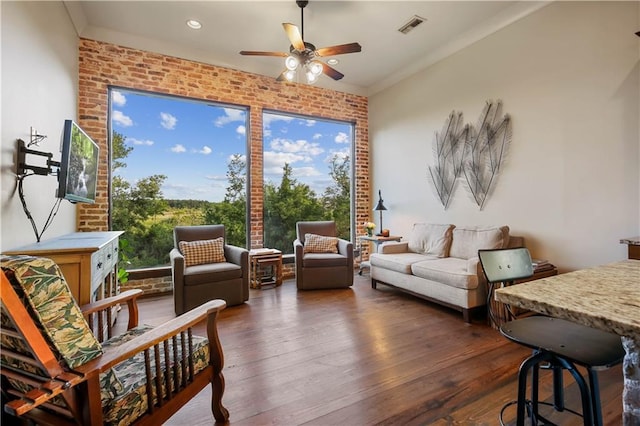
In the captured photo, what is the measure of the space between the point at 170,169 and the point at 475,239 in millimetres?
4065

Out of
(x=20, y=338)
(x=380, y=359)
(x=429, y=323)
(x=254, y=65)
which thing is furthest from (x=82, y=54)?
(x=429, y=323)

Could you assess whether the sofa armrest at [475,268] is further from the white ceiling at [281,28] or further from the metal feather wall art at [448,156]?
the white ceiling at [281,28]

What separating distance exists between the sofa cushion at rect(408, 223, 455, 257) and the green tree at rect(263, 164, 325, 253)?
175 centimetres

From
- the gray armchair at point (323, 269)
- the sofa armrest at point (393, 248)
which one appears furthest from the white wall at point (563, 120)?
the gray armchair at point (323, 269)

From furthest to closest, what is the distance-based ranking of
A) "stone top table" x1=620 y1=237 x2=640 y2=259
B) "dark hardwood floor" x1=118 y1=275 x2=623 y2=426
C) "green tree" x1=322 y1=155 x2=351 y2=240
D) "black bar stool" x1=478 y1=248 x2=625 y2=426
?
1. "green tree" x1=322 y1=155 x2=351 y2=240
2. "stone top table" x1=620 y1=237 x2=640 y2=259
3. "dark hardwood floor" x1=118 y1=275 x2=623 y2=426
4. "black bar stool" x1=478 y1=248 x2=625 y2=426

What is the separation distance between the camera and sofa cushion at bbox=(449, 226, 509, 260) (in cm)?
335

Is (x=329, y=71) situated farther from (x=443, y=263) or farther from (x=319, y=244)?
(x=443, y=263)

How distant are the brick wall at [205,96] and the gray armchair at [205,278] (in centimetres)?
100

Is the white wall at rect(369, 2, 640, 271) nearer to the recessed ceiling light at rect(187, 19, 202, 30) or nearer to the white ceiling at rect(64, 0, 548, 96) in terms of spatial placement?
the white ceiling at rect(64, 0, 548, 96)

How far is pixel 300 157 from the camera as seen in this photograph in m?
5.20

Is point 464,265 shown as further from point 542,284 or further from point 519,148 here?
point 542,284

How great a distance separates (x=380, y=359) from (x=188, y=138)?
3.81m

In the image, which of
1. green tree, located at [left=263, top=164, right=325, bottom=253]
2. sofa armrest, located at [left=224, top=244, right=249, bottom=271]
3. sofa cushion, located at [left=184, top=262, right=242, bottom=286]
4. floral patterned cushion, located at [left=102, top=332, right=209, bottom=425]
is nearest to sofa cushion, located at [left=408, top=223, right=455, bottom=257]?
green tree, located at [left=263, top=164, right=325, bottom=253]

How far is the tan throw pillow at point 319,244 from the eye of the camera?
4.43m
